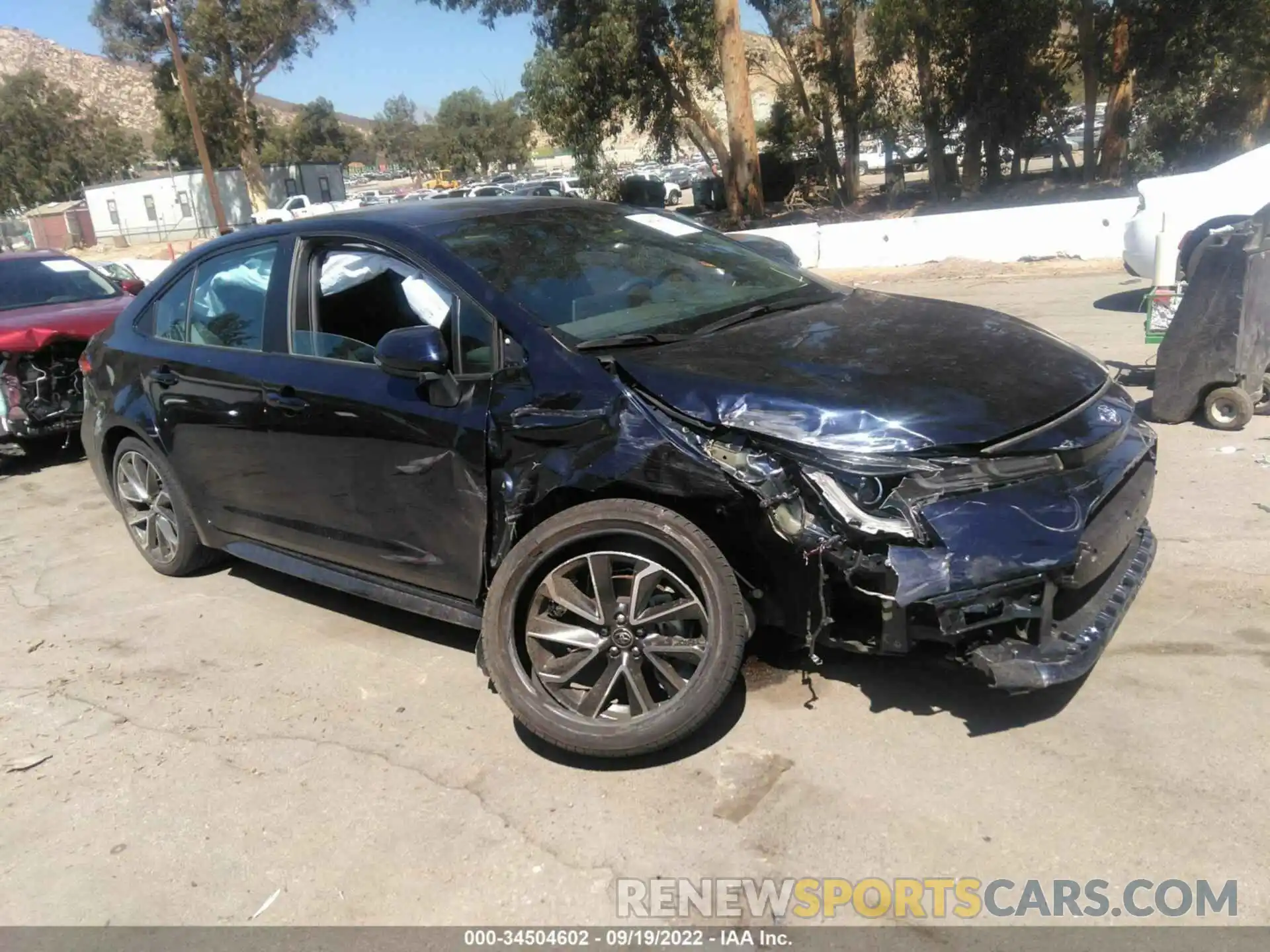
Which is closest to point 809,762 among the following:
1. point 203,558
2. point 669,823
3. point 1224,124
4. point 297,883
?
point 669,823

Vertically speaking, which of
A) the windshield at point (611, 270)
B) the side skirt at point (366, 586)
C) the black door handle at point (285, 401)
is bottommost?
the side skirt at point (366, 586)

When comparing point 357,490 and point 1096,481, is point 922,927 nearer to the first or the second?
point 1096,481

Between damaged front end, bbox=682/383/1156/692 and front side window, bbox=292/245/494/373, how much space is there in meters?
0.99

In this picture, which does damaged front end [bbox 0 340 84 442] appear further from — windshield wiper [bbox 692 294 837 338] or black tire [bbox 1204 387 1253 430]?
black tire [bbox 1204 387 1253 430]

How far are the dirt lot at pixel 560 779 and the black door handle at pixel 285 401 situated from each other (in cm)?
107

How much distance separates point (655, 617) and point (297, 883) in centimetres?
131

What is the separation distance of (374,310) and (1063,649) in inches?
111

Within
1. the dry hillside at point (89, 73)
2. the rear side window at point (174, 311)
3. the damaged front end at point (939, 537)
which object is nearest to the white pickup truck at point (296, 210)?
the rear side window at point (174, 311)

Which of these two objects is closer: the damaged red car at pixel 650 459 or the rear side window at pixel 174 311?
the damaged red car at pixel 650 459

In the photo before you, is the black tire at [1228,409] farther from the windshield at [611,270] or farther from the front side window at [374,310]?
the front side window at [374,310]

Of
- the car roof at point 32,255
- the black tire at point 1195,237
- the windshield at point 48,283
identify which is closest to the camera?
the black tire at point 1195,237

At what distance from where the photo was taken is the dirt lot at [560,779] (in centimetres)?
283

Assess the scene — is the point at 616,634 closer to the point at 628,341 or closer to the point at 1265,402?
the point at 628,341

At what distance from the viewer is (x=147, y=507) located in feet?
18.2
